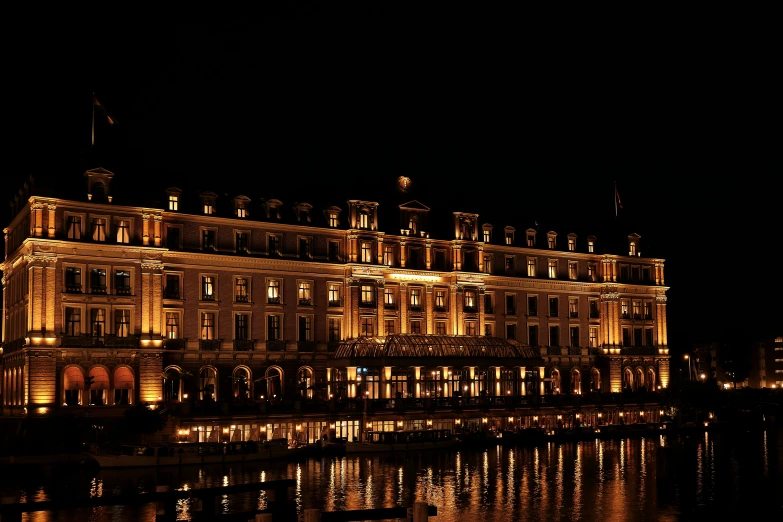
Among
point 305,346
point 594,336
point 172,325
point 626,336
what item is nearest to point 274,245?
point 305,346

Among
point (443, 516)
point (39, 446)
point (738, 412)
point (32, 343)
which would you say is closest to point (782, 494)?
point (443, 516)

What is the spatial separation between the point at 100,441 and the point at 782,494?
50543mm

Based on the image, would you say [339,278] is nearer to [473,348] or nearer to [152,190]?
[473,348]

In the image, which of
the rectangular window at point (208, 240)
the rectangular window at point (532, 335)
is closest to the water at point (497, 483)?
the rectangular window at point (208, 240)

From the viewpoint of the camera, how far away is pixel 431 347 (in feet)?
320

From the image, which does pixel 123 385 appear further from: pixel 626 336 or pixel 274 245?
pixel 626 336

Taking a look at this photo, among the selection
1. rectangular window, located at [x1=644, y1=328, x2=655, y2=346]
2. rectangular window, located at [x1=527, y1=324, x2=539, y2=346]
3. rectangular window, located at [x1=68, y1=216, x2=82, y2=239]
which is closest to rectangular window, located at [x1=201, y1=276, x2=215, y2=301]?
rectangular window, located at [x1=68, y1=216, x2=82, y2=239]

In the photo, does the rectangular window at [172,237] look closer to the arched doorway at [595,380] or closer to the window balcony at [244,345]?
the window balcony at [244,345]

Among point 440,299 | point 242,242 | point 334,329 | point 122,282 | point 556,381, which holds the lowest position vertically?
point 556,381

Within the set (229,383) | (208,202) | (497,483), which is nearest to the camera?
(497,483)

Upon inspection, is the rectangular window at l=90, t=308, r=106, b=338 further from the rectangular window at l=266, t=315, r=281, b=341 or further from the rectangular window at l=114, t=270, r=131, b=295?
the rectangular window at l=266, t=315, r=281, b=341

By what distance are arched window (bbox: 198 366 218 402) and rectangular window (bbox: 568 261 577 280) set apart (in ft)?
157

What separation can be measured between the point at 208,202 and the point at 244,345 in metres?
14.1

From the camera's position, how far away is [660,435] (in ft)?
343
